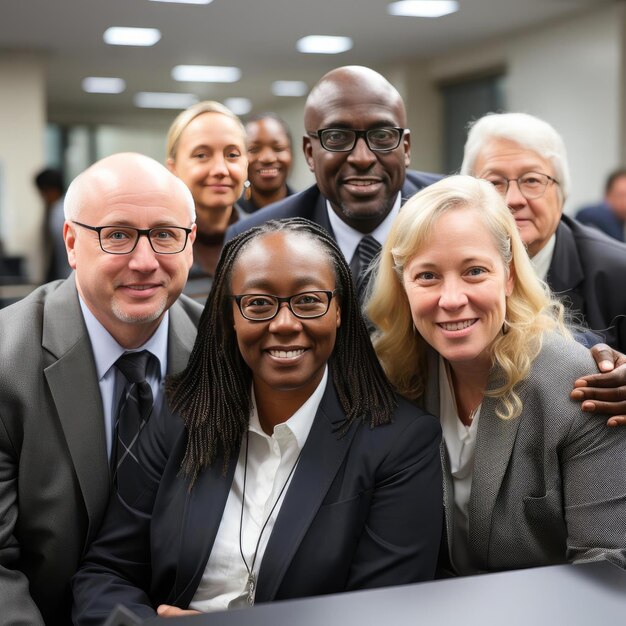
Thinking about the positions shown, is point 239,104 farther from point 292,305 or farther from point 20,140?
point 292,305

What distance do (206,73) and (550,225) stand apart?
9598mm

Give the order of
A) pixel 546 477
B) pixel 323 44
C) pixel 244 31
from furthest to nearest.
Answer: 1. pixel 323 44
2. pixel 244 31
3. pixel 546 477

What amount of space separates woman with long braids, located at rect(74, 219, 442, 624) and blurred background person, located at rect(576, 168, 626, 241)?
5.56 metres

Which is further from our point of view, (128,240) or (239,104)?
(239,104)

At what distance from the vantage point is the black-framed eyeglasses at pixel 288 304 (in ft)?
5.75

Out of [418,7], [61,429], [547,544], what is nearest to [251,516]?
[61,429]

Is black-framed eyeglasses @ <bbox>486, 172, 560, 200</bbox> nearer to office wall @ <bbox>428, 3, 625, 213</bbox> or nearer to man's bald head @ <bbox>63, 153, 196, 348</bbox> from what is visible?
man's bald head @ <bbox>63, 153, 196, 348</bbox>

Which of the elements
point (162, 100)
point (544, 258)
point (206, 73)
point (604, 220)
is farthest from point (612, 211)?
point (162, 100)

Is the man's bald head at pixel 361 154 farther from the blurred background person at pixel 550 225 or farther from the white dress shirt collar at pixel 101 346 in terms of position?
the white dress shirt collar at pixel 101 346

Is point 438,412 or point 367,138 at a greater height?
point 367,138

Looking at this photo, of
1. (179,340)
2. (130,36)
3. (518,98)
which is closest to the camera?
(179,340)

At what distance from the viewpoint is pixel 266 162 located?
332 cm

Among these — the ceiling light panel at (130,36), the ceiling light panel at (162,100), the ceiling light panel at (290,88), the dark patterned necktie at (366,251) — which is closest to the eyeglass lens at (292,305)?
the dark patterned necktie at (366,251)

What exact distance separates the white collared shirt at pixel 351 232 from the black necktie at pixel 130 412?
738 mm
